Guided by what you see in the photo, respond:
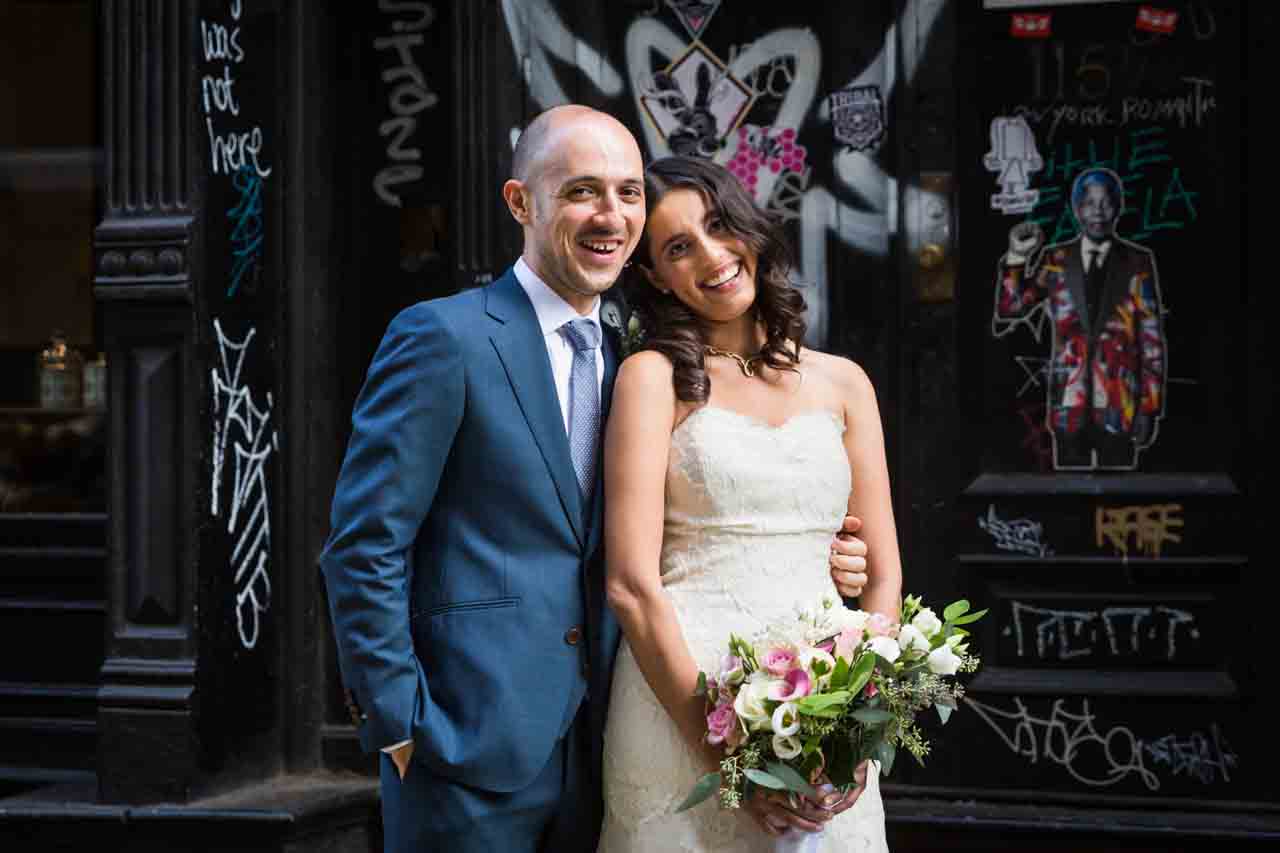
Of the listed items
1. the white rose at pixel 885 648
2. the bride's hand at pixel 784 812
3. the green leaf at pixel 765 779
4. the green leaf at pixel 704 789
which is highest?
the white rose at pixel 885 648

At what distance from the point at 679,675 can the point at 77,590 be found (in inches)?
144

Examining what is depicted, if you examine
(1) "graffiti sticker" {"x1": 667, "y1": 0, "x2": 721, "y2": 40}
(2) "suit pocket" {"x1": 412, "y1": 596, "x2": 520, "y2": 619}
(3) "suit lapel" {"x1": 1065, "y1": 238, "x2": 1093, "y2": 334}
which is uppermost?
(1) "graffiti sticker" {"x1": 667, "y1": 0, "x2": 721, "y2": 40}

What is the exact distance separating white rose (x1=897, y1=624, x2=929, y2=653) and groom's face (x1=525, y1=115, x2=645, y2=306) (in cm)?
90

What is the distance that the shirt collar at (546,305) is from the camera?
2910mm

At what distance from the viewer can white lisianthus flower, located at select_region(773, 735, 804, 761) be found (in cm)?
249

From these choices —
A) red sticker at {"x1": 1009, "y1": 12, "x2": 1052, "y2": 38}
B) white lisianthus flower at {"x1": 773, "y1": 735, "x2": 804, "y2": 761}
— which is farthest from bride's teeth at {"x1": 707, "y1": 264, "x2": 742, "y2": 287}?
red sticker at {"x1": 1009, "y1": 12, "x2": 1052, "y2": 38}

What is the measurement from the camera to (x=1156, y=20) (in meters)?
4.59

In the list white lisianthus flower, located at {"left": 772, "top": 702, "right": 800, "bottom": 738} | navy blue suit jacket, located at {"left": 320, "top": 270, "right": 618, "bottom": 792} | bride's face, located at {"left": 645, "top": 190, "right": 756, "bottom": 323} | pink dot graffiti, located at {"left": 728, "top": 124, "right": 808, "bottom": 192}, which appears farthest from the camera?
pink dot graffiti, located at {"left": 728, "top": 124, "right": 808, "bottom": 192}

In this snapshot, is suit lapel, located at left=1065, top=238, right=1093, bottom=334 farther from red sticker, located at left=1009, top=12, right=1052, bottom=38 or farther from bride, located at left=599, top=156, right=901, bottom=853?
bride, located at left=599, top=156, right=901, bottom=853

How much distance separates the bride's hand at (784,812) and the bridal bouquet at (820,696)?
4cm

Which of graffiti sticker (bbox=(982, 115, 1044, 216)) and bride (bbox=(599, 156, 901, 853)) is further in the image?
graffiti sticker (bbox=(982, 115, 1044, 216))

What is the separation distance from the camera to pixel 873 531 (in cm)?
308

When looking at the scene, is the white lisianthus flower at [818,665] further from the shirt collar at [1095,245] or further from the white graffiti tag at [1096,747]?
the shirt collar at [1095,245]

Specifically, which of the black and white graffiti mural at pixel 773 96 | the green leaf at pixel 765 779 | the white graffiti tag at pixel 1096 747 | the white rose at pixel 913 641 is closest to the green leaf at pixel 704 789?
the green leaf at pixel 765 779
